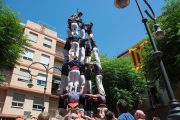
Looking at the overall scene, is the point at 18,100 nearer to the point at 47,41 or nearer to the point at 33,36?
the point at 33,36

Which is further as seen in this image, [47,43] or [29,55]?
[47,43]

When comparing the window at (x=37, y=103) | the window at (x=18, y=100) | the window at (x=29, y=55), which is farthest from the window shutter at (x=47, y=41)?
the window at (x=18, y=100)

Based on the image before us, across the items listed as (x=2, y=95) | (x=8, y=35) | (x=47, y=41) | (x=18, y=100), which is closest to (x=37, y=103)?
(x=18, y=100)

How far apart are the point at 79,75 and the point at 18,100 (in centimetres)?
1456

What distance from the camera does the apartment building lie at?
61.6 feet

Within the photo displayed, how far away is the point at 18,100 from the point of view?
19312 mm

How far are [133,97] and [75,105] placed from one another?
1215 centimetres

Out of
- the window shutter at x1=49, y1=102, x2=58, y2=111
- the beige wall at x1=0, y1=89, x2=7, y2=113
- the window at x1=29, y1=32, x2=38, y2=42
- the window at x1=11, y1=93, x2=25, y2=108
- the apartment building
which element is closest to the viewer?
the beige wall at x1=0, y1=89, x2=7, y2=113

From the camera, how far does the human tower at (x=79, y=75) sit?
782 cm

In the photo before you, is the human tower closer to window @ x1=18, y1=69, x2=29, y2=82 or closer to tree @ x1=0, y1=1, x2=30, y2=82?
tree @ x1=0, y1=1, x2=30, y2=82

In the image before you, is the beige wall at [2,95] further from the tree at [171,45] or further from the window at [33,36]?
the tree at [171,45]

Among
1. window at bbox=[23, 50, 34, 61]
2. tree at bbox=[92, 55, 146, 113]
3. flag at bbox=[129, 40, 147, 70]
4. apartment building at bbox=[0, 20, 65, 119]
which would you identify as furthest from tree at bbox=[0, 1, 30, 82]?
flag at bbox=[129, 40, 147, 70]

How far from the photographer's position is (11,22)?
46.7 ft

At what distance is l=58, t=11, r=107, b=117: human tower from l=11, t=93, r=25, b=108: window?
13.0 metres
